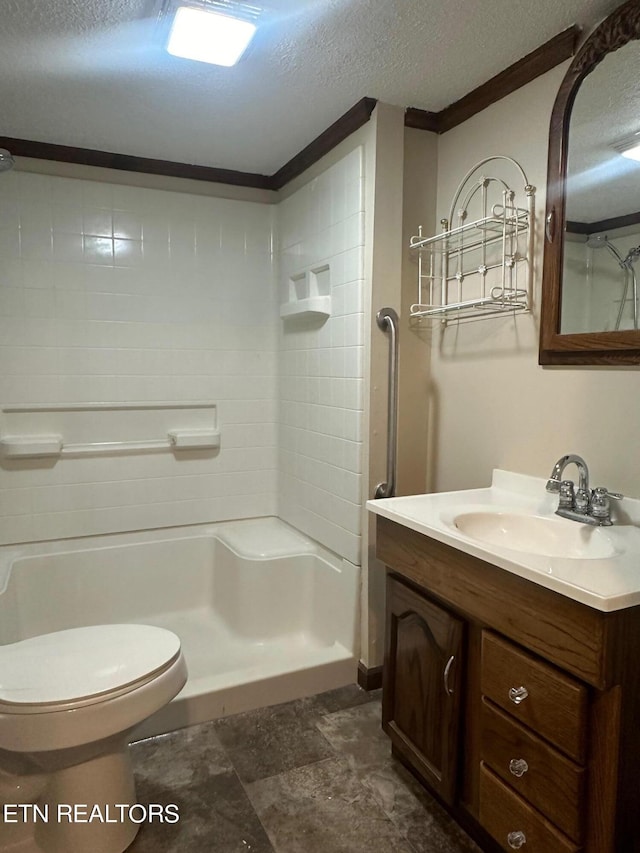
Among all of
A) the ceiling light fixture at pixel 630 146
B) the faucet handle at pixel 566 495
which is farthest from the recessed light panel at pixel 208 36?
the faucet handle at pixel 566 495

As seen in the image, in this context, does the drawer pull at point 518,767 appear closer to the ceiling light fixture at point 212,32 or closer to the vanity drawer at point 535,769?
the vanity drawer at point 535,769

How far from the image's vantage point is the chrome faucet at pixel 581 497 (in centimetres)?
144

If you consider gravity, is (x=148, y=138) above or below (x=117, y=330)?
above

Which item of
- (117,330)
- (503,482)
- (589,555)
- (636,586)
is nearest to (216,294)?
(117,330)

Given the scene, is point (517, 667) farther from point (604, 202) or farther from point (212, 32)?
point (212, 32)

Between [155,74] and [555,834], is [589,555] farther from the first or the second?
[155,74]

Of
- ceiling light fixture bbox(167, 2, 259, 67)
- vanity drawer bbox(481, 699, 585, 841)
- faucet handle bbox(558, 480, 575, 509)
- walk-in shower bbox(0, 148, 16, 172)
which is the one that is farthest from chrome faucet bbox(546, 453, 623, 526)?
walk-in shower bbox(0, 148, 16, 172)

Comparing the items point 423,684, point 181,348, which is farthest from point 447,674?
point 181,348

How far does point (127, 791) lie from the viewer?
4.83ft

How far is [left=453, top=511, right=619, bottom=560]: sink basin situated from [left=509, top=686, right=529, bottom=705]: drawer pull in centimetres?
31

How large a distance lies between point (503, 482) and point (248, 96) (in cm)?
156

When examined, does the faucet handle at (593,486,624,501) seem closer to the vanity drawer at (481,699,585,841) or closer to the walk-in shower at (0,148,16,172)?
the vanity drawer at (481,699,585,841)

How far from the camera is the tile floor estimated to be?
148 centimetres

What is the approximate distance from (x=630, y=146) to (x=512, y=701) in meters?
1.38
